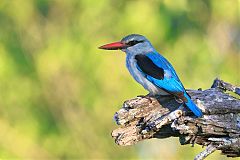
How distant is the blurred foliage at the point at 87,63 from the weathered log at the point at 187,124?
2.56 metres

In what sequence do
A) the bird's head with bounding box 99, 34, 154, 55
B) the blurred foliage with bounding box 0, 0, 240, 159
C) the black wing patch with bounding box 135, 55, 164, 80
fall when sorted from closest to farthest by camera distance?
the black wing patch with bounding box 135, 55, 164, 80, the bird's head with bounding box 99, 34, 154, 55, the blurred foliage with bounding box 0, 0, 240, 159

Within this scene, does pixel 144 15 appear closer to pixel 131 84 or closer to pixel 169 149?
pixel 131 84

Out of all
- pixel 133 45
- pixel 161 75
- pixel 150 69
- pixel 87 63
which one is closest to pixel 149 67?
pixel 150 69

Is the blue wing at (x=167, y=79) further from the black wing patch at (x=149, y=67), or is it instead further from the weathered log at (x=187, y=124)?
the weathered log at (x=187, y=124)

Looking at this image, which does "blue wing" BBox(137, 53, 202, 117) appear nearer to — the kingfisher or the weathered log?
the kingfisher

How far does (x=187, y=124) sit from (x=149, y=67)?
3.90 ft

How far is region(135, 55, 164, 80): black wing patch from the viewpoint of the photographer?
6396 millimetres

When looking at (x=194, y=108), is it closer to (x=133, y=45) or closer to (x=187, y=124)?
(x=187, y=124)

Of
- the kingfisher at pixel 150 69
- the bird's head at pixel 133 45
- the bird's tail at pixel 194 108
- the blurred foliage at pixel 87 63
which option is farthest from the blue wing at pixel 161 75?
the blurred foliage at pixel 87 63

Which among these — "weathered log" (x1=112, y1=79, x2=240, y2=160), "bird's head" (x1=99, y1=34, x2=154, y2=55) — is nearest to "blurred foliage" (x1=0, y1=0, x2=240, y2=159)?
"bird's head" (x1=99, y1=34, x2=154, y2=55)

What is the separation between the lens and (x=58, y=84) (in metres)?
9.12

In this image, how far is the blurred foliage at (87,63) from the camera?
324 inches

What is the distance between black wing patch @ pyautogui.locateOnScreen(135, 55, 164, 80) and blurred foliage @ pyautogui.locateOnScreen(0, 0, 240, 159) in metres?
1.47

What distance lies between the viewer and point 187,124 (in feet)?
17.6
